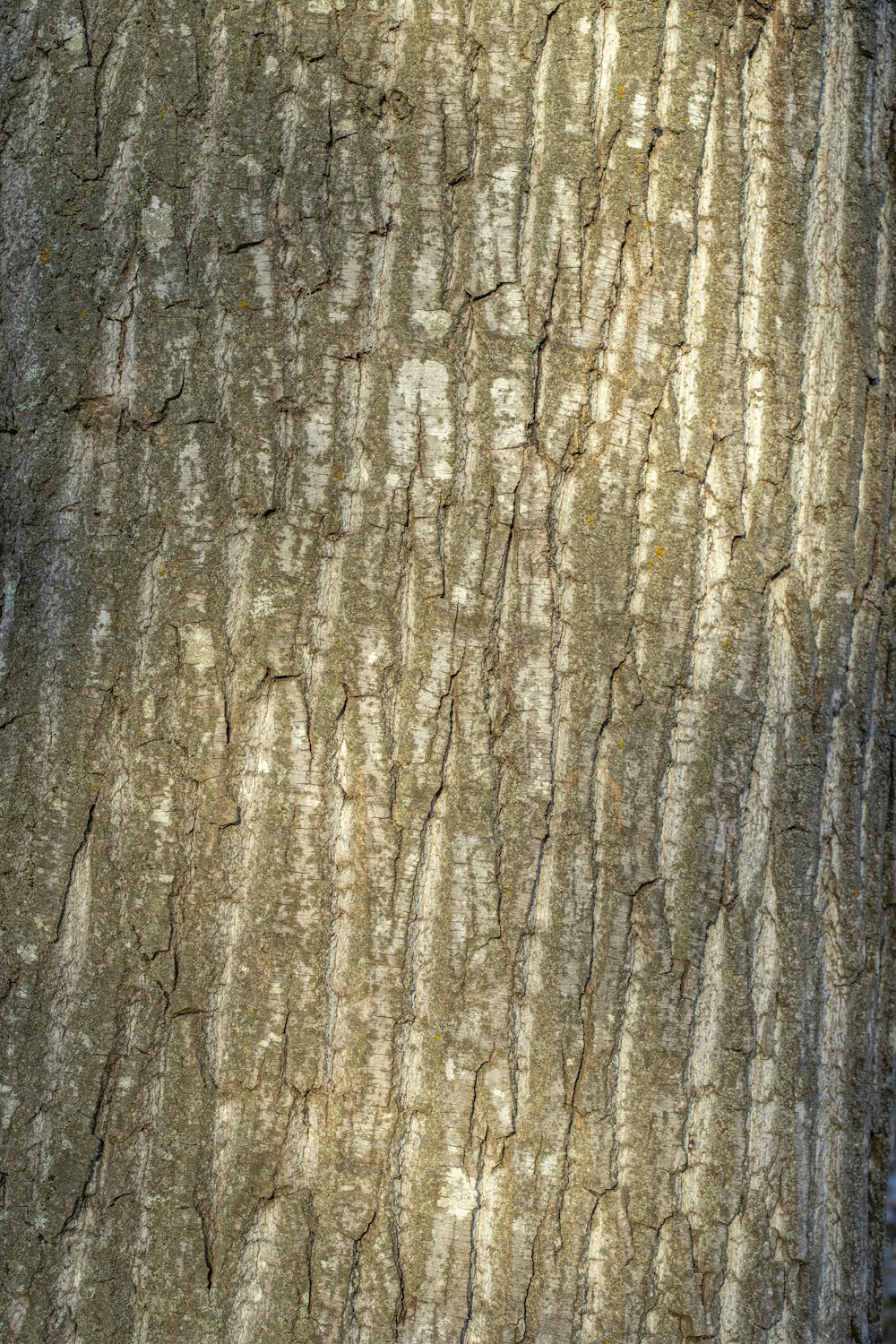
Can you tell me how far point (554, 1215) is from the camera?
121cm

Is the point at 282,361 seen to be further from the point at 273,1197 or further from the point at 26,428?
the point at 273,1197

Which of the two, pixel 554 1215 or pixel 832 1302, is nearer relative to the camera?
pixel 554 1215

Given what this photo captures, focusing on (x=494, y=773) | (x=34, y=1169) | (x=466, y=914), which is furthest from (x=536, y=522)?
(x=34, y=1169)

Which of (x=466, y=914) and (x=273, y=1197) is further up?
(x=466, y=914)

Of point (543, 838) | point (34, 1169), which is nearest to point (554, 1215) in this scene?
point (543, 838)

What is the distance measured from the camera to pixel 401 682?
4.01ft

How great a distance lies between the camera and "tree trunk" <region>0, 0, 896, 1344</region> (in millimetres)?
1202

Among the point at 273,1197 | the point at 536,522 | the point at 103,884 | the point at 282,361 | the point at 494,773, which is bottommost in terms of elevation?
the point at 273,1197

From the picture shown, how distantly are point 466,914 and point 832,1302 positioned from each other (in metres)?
0.72

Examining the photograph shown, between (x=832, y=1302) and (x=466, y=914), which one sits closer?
(x=466, y=914)

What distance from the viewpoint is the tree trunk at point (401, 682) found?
1.20 metres

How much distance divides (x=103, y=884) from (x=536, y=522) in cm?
65

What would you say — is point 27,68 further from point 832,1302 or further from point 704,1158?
point 832,1302

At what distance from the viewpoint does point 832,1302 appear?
53.2 inches
